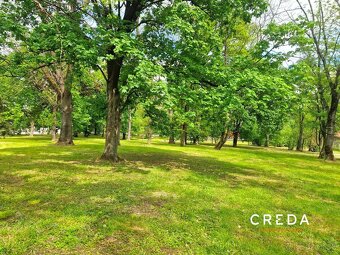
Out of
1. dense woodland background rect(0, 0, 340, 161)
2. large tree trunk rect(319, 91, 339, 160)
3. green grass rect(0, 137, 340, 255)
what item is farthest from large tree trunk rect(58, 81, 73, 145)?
large tree trunk rect(319, 91, 339, 160)

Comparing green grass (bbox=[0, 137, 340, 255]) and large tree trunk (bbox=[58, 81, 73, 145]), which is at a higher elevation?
large tree trunk (bbox=[58, 81, 73, 145])

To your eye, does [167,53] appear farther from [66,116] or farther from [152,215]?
[66,116]

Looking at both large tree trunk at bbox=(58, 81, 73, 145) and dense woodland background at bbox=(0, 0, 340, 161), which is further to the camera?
large tree trunk at bbox=(58, 81, 73, 145)

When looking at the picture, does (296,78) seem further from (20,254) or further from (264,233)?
(20,254)

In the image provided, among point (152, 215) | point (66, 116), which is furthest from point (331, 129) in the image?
point (66, 116)

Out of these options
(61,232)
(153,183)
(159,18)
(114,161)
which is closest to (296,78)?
(159,18)

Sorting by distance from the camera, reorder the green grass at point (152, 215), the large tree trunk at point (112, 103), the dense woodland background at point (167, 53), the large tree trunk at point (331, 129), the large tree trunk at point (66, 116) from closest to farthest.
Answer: the green grass at point (152, 215) → the dense woodland background at point (167, 53) → the large tree trunk at point (112, 103) → the large tree trunk at point (66, 116) → the large tree trunk at point (331, 129)

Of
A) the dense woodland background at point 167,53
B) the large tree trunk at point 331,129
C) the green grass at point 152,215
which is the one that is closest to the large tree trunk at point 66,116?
the dense woodland background at point 167,53

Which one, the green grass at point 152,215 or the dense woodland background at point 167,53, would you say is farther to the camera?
the dense woodland background at point 167,53

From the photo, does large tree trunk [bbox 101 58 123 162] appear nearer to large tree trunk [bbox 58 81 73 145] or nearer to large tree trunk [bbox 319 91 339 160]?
large tree trunk [bbox 58 81 73 145]

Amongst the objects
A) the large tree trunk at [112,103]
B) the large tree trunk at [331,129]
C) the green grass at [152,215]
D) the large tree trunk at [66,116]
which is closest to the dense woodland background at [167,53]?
the large tree trunk at [112,103]

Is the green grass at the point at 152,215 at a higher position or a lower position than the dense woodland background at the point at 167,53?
lower

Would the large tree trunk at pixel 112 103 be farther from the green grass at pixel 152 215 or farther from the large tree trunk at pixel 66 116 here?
the large tree trunk at pixel 66 116

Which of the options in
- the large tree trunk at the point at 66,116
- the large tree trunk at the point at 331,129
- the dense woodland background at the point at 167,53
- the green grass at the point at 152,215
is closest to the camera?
A: the green grass at the point at 152,215
